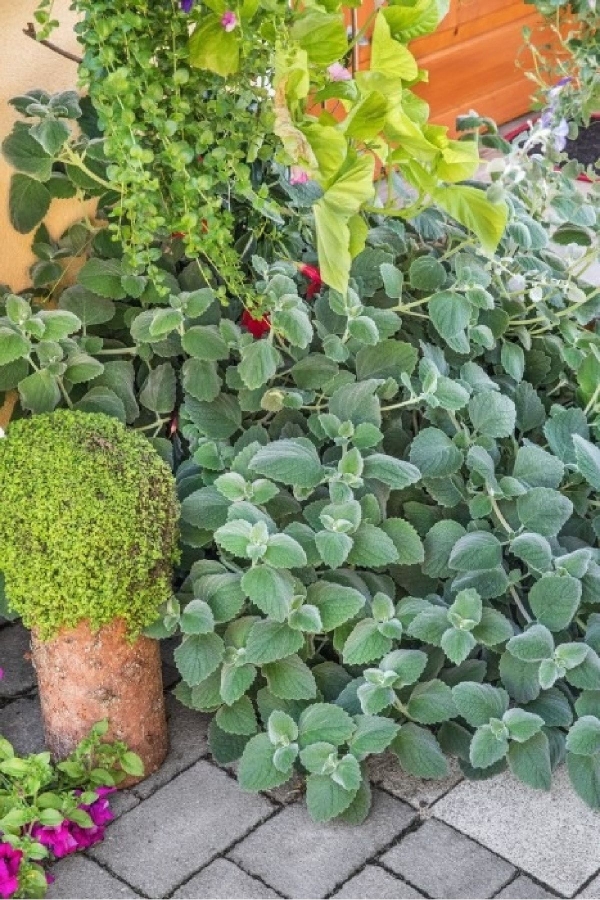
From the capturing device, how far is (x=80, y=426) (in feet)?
6.63

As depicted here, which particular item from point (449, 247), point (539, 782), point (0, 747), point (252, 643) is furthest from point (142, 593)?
point (449, 247)

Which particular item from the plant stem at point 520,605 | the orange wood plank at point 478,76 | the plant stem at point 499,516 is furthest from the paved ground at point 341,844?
the orange wood plank at point 478,76

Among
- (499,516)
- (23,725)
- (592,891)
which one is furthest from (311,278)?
(592,891)

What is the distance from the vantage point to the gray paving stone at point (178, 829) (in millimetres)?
1906

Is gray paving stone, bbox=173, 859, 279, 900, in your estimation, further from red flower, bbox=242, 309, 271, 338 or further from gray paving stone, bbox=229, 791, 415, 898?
red flower, bbox=242, 309, 271, 338

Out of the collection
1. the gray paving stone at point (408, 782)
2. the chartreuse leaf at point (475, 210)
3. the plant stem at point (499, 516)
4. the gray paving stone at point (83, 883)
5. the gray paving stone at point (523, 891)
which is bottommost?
the gray paving stone at point (523, 891)

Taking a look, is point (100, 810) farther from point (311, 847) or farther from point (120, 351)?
point (120, 351)

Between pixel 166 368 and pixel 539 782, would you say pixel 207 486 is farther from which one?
pixel 539 782

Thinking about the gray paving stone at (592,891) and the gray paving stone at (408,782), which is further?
the gray paving stone at (408,782)

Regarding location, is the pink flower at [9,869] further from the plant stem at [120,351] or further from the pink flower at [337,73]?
the pink flower at [337,73]

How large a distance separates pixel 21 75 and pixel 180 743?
1274 millimetres

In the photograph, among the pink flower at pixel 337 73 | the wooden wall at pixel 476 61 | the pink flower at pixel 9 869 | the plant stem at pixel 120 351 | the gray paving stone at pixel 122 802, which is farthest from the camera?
the wooden wall at pixel 476 61

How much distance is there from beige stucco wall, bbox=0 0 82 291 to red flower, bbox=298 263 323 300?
1.79 feet

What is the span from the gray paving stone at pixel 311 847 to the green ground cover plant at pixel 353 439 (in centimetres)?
6
